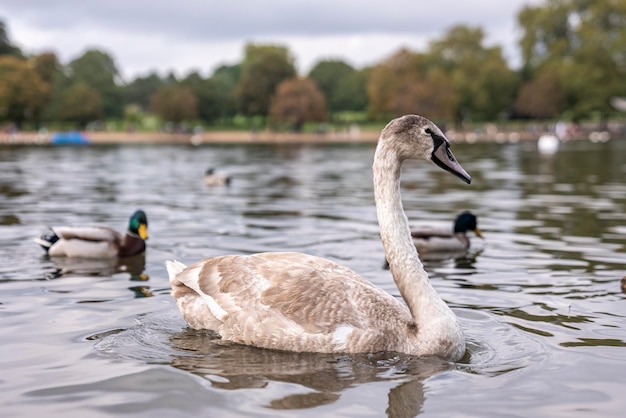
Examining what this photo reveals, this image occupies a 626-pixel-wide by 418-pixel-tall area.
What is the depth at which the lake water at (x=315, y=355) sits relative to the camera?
6258 mm

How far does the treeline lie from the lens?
104m

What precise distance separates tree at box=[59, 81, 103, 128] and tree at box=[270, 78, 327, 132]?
27.5 m

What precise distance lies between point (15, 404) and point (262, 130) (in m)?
125

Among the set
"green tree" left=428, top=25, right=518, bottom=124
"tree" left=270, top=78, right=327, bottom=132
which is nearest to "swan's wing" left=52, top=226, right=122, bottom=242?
"tree" left=270, top=78, right=327, bottom=132

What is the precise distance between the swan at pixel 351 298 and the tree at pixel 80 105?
A: 374 feet

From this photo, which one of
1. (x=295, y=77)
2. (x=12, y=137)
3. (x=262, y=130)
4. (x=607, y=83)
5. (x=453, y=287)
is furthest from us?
(x=262, y=130)

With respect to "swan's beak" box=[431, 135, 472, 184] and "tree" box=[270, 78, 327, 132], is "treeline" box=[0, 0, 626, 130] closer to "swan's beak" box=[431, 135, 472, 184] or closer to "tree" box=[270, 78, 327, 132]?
"tree" box=[270, 78, 327, 132]

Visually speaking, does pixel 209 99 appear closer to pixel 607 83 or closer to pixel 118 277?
pixel 607 83

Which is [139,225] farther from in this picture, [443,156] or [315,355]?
[443,156]

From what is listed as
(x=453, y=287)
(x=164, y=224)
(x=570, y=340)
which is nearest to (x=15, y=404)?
(x=570, y=340)

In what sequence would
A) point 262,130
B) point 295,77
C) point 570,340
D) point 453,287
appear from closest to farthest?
point 570,340 → point 453,287 → point 295,77 → point 262,130

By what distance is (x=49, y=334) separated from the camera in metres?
8.24

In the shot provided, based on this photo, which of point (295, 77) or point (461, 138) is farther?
point (295, 77)

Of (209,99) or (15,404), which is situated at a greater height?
(209,99)
